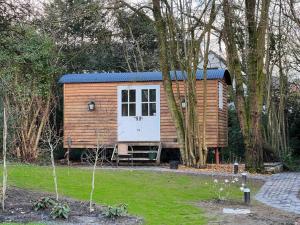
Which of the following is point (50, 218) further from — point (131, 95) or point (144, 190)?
point (131, 95)

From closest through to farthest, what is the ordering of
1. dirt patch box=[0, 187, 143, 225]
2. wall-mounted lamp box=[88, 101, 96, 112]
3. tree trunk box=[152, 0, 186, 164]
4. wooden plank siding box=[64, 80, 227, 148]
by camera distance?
dirt patch box=[0, 187, 143, 225], tree trunk box=[152, 0, 186, 164], wooden plank siding box=[64, 80, 227, 148], wall-mounted lamp box=[88, 101, 96, 112]

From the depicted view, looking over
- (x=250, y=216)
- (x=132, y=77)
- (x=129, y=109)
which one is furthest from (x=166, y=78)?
(x=250, y=216)

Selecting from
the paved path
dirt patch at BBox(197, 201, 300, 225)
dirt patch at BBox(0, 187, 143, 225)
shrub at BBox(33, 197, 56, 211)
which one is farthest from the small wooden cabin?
shrub at BBox(33, 197, 56, 211)

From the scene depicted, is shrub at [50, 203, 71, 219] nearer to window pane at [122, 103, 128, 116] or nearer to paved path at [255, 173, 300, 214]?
paved path at [255, 173, 300, 214]

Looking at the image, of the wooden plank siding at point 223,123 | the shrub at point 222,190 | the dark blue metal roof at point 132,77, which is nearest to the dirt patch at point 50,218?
the shrub at point 222,190

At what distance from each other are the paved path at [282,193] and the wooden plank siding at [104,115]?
436 cm

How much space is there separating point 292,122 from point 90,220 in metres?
16.8

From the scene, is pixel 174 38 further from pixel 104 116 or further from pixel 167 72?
pixel 104 116

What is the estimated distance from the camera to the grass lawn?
7.85 metres

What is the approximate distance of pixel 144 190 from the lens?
10547mm

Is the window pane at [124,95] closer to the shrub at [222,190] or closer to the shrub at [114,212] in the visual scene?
the shrub at [222,190]

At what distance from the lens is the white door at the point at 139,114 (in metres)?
18.9

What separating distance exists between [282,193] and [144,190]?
2954 mm

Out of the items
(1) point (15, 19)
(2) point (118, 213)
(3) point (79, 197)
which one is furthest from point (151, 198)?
(1) point (15, 19)
